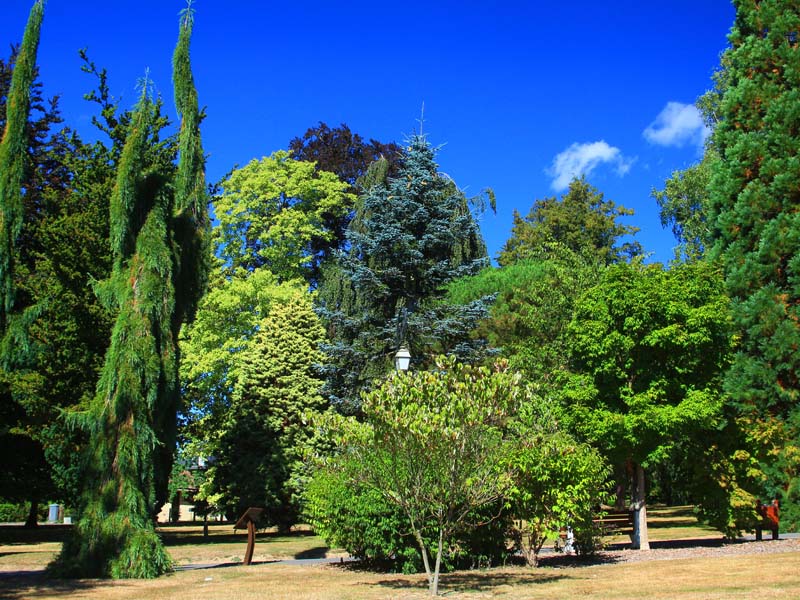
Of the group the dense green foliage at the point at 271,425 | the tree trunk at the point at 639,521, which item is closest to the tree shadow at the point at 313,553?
the dense green foliage at the point at 271,425

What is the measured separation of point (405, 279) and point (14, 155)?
41.4 ft

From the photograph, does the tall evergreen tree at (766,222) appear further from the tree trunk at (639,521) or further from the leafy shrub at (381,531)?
the leafy shrub at (381,531)

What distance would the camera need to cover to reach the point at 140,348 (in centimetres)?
1425

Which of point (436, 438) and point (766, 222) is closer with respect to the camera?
point (436, 438)

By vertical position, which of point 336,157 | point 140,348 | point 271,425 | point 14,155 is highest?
point 336,157

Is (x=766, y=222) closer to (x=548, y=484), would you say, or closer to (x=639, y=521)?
(x=639, y=521)

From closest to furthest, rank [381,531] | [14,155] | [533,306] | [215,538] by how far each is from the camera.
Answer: [381,531], [14,155], [533,306], [215,538]

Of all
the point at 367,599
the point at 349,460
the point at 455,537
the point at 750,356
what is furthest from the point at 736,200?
the point at 367,599

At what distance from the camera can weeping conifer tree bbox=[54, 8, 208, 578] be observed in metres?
13.4

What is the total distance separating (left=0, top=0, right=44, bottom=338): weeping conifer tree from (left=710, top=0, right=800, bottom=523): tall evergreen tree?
1742 centimetres

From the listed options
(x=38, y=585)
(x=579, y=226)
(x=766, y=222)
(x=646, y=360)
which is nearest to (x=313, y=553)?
(x=38, y=585)

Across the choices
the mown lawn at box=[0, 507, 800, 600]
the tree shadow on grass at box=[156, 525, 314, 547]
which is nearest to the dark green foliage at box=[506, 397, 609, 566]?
the mown lawn at box=[0, 507, 800, 600]

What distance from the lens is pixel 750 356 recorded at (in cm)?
2111

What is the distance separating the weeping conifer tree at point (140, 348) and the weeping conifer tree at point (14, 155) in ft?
7.31
